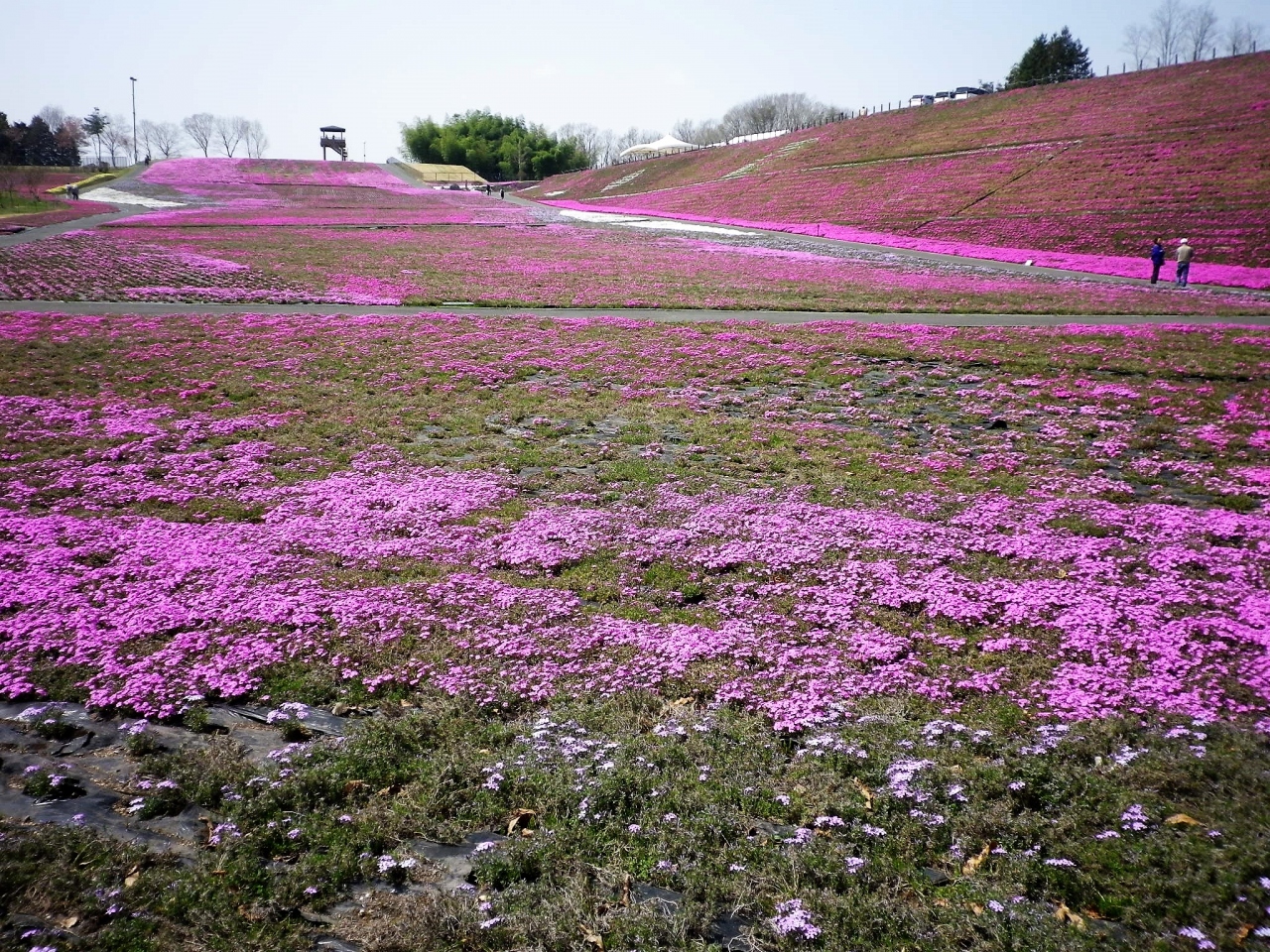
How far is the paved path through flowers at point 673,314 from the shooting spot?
19.7 meters

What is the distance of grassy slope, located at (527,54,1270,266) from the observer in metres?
37.3

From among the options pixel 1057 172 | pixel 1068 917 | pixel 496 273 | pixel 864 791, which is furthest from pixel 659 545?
pixel 1057 172

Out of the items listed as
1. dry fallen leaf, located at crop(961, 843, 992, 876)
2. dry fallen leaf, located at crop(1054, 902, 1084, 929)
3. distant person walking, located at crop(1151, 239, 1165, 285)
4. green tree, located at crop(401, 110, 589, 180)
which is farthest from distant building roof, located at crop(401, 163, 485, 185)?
dry fallen leaf, located at crop(1054, 902, 1084, 929)

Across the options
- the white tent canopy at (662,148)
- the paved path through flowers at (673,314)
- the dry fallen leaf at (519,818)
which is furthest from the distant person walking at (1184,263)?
the white tent canopy at (662,148)

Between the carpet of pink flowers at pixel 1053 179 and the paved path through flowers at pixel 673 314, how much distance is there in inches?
475

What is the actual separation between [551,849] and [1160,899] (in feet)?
9.79

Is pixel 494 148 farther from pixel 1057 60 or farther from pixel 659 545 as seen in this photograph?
pixel 659 545

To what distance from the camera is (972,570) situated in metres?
6.88

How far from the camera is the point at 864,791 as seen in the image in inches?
170

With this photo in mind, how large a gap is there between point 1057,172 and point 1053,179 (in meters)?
1.64

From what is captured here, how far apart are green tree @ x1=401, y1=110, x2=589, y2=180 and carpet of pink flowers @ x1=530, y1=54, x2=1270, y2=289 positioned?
54348 mm

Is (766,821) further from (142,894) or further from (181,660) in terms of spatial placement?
(181,660)

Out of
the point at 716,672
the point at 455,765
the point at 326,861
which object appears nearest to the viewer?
the point at 326,861

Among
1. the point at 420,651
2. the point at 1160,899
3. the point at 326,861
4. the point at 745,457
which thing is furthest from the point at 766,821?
the point at 745,457
